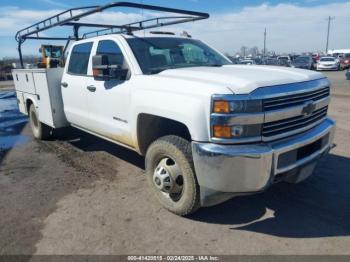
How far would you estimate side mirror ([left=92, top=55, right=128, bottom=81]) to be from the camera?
4.14 m

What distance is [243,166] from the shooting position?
2949 mm

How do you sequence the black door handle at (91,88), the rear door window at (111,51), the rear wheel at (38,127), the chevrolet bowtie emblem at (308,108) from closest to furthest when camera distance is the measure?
the chevrolet bowtie emblem at (308,108)
the rear door window at (111,51)
the black door handle at (91,88)
the rear wheel at (38,127)

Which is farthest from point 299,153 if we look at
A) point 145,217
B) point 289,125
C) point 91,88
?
point 91,88

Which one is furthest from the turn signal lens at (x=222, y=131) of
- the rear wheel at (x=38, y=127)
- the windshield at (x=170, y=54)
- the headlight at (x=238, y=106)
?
the rear wheel at (x=38, y=127)

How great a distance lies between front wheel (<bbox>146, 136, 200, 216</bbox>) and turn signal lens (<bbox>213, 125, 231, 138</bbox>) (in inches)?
19.0

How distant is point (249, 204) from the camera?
3.95 meters

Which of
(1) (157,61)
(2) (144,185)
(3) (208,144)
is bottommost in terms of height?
(2) (144,185)

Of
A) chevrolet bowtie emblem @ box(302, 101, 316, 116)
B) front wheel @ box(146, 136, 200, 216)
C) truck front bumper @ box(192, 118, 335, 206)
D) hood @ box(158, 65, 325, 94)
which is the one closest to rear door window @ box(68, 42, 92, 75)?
hood @ box(158, 65, 325, 94)

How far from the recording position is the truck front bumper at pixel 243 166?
295 centimetres

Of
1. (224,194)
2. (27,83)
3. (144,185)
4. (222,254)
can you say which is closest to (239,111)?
(224,194)

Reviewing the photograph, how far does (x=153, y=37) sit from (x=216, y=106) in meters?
2.15

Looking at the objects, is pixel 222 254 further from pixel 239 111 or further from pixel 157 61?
pixel 157 61

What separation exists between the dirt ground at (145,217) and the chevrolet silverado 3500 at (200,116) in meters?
0.36

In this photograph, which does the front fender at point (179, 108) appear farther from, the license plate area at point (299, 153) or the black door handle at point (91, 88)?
the black door handle at point (91, 88)
